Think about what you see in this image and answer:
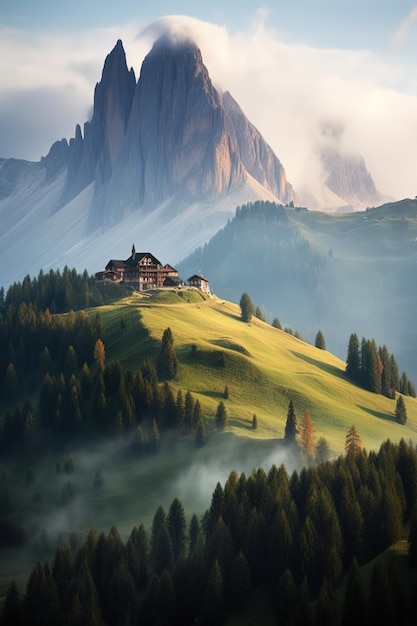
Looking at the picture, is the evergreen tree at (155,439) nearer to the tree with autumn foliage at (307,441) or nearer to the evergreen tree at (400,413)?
the tree with autumn foliage at (307,441)

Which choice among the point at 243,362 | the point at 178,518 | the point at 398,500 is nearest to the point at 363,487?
the point at 398,500

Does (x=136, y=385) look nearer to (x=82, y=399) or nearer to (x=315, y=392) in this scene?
(x=82, y=399)

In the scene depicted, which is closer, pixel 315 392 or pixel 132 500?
pixel 132 500

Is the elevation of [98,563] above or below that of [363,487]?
below

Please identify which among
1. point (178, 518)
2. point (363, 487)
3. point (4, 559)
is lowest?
point (4, 559)

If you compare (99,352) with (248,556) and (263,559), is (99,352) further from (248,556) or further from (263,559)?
(263,559)

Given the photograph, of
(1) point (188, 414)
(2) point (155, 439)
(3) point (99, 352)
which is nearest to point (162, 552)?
(2) point (155, 439)
